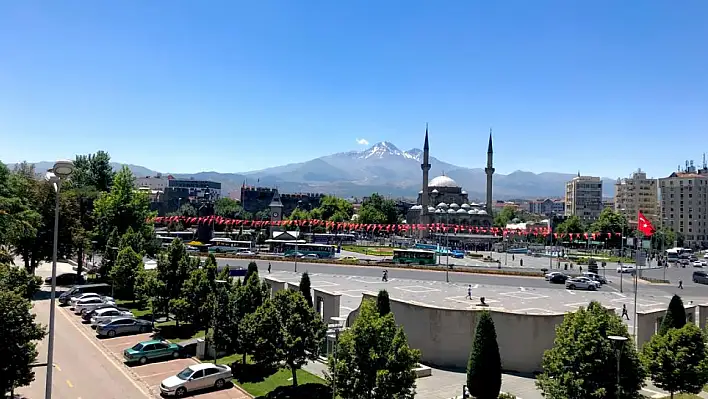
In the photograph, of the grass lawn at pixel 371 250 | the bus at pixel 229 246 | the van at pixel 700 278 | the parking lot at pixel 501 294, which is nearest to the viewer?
the parking lot at pixel 501 294

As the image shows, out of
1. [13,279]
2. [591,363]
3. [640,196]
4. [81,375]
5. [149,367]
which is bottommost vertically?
[149,367]

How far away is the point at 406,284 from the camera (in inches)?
1540

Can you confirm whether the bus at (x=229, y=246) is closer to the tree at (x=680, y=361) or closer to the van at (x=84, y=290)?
the van at (x=84, y=290)

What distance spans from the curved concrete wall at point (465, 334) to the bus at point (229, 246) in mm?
45829

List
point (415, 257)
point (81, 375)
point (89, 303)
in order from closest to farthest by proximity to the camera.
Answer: point (81, 375) < point (89, 303) < point (415, 257)

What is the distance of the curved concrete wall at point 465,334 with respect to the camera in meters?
19.4

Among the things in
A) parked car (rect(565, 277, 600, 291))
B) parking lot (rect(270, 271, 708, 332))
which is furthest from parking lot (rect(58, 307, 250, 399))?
parked car (rect(565, 277, 600, 291))

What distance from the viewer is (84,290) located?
3497 cm

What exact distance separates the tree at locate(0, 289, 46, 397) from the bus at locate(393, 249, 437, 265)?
44.2 m

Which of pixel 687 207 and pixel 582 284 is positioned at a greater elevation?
pixel 687 207

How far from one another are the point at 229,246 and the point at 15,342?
5513 cm

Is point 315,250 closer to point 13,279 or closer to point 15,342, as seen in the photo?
point 13,279

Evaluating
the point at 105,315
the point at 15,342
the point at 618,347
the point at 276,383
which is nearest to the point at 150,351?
the point at 276,383

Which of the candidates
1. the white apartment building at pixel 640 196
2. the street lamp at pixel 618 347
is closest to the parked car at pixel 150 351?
the street lamp at pixel 618 347
